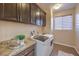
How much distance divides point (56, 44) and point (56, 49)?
0.21 feet

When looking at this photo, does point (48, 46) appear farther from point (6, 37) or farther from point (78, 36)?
point (6, 37)

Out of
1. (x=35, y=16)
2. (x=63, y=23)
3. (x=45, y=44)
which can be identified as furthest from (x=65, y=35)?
(x=35, y=16)

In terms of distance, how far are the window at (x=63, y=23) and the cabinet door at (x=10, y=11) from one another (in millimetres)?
537

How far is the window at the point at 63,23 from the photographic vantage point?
4.37ft

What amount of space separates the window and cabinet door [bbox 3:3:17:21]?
1.76ft

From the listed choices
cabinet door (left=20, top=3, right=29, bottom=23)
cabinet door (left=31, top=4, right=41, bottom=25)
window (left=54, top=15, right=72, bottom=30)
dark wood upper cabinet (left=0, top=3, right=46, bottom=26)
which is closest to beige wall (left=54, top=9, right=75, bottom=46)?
window (left=54, top=15, right=72, bottom=30)

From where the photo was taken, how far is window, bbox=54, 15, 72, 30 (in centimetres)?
133

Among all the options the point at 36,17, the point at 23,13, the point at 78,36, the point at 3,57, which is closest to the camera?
the point at 3,57

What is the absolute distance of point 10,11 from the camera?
131 cm

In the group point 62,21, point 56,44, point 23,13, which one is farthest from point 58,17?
point 23,13

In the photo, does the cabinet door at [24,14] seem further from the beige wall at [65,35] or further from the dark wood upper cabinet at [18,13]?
the beige wall at [65,35]

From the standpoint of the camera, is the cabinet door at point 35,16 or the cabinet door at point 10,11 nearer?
the cabinet door at point 10,11

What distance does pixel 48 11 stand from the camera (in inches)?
54.9

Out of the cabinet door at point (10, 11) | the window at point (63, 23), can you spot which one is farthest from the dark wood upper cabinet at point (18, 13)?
the window at point (63, 23)
